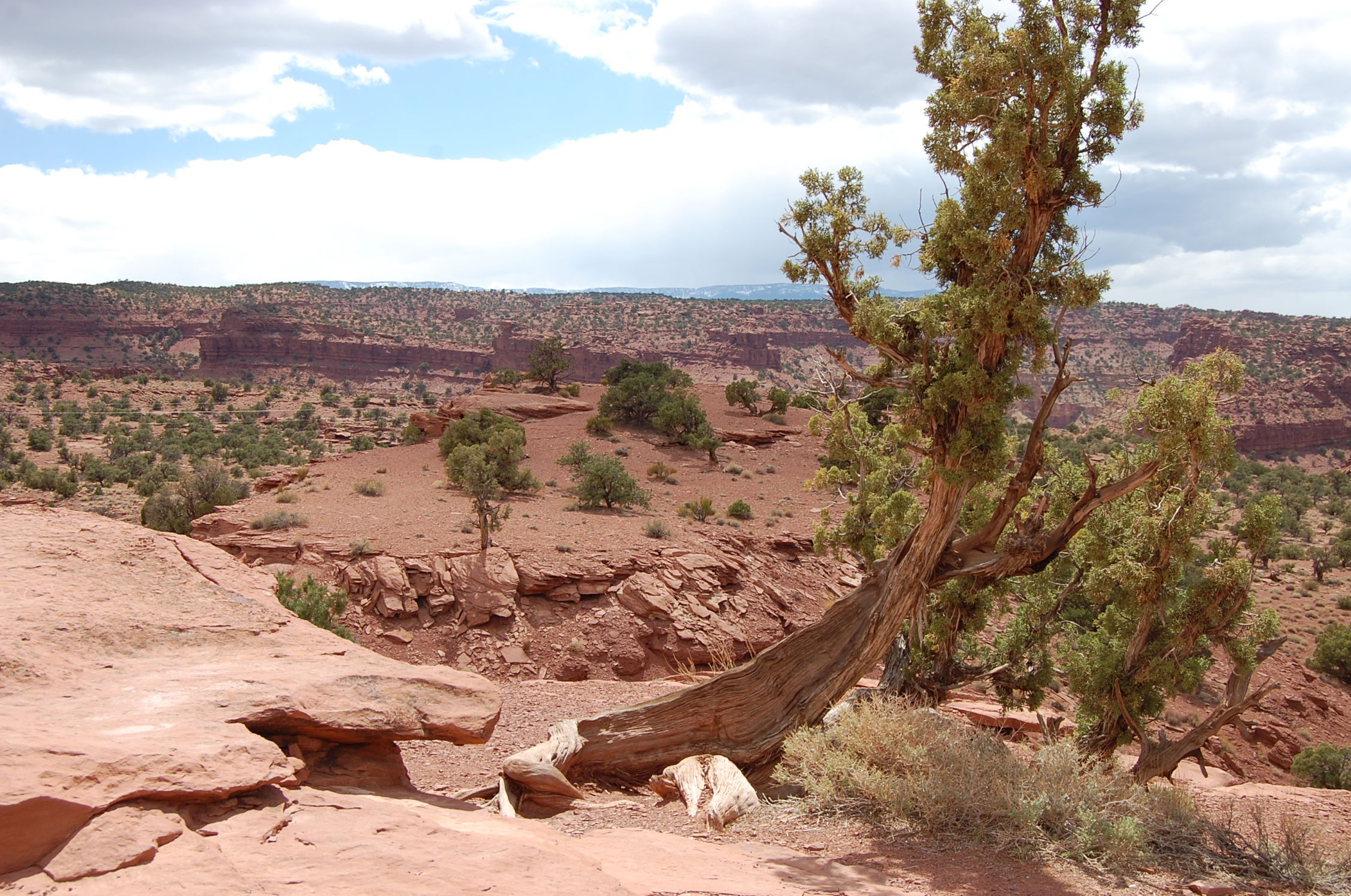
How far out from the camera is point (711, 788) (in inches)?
311

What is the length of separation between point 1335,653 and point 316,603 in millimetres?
25954

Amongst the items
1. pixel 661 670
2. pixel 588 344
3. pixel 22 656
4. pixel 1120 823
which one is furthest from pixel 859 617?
pixel 588 344

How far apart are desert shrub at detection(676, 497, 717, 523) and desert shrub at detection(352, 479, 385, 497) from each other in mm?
8809

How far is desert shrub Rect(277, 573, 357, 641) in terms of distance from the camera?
13.1 meters

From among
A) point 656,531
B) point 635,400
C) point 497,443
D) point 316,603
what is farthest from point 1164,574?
point 635,400

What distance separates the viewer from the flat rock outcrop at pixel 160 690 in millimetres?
4121

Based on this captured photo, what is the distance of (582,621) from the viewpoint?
18094 millimetres

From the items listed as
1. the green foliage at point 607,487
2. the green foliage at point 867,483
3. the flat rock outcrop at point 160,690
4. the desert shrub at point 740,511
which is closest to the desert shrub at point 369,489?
the green foliage at point 607,487

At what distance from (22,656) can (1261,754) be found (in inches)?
907

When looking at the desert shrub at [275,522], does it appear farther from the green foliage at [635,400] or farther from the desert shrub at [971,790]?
the green foliage at [635,400]

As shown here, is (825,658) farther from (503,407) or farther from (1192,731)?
(503,407)

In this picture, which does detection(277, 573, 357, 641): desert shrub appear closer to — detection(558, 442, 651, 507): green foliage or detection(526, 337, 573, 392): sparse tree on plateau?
detection(558, 442, 651, 507): green foliage

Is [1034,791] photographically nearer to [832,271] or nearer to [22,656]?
[832,271]

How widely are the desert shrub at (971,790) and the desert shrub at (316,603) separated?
8255 mm
